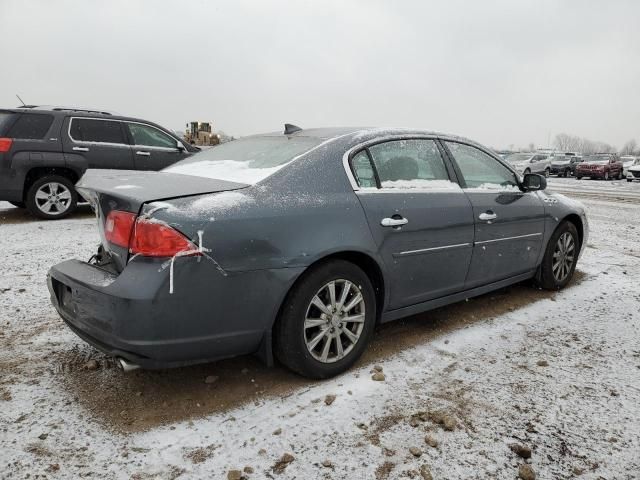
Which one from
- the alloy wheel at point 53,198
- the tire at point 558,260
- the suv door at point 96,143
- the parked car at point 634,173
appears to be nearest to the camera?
the tire at point 558,260

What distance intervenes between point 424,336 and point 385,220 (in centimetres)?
105

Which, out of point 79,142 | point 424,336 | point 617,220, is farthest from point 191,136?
point 424,336

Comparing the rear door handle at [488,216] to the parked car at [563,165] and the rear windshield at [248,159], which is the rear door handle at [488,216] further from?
the parked car at [563,165]

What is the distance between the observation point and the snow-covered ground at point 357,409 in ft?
7.00

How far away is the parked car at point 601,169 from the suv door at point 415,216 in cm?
2898

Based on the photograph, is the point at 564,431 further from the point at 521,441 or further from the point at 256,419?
the point at 256,419

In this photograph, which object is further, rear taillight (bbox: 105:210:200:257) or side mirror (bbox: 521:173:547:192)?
side mirror (bbox: 521:173:547:192)

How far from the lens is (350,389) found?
2.75 m

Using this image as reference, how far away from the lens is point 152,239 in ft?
7.50

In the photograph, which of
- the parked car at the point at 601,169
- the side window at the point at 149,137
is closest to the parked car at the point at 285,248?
the side window at the point at 149,137

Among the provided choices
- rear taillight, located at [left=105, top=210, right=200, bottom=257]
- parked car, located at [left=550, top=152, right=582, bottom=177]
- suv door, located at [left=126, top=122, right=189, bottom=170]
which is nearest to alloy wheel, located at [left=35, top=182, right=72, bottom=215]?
suv door, located at [left=126, top=122, right=189, bottom=170]

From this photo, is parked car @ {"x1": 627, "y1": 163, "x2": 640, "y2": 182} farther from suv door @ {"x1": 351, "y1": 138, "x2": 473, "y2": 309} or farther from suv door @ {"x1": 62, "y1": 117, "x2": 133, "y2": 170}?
suv door @ {"x1": 351, "y1": 138, "x2": 473, "y2": 309}

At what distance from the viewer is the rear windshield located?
2.84 m

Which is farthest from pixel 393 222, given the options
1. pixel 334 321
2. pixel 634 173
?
pixel 634 173
